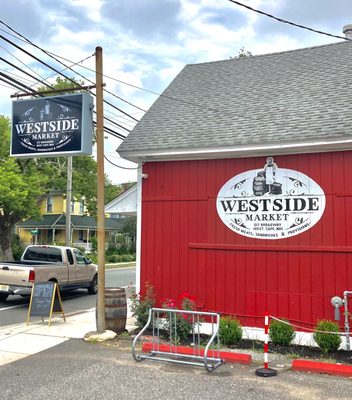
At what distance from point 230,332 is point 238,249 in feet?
5.48

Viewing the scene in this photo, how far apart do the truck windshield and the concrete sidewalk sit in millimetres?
3844

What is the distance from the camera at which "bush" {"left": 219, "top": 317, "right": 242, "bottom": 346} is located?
8.22m

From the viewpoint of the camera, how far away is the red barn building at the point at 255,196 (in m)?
8.44

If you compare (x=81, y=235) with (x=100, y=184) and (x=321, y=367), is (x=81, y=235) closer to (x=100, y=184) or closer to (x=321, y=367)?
(x=100, y=184)

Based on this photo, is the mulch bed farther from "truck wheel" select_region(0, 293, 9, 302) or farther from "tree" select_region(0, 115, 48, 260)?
"tree" select_region(0, 115, 48, 260)

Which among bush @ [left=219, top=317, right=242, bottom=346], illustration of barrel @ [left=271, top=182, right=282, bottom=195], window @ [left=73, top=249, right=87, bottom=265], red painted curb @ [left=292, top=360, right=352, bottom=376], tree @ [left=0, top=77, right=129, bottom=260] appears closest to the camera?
red painted curb @ [left=292, top=360, right=352, bottom=376]

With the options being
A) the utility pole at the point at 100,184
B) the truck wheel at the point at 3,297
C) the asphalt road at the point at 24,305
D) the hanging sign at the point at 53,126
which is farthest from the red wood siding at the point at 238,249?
the truck wheel at the point at 3,297

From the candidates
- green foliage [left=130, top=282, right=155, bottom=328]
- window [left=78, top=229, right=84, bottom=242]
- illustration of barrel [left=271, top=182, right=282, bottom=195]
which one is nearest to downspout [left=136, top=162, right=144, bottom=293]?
green foliage [left=130, top=282, right=155, bottom=328]

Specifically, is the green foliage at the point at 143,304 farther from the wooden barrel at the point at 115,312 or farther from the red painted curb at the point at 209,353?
the red painted curb at the point at 209,353

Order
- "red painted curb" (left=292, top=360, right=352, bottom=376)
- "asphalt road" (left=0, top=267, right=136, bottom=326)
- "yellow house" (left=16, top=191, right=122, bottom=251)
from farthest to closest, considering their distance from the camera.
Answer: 1. "yellow house" (left=16, top=191, right=122, bottom=251)
2. "asphalt road" (left=0, top=267, right=136, bottom=326)
3. "red painted curb" (left=292, top=360, right=352, bottom=376)

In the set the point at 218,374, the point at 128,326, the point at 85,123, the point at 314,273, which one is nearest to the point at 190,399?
the point at 218,374

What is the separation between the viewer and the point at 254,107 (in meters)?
9.97

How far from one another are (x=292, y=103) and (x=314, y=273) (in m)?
3.59

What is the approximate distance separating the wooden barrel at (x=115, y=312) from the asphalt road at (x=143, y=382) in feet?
5.39
